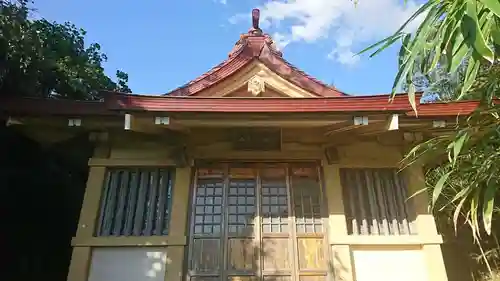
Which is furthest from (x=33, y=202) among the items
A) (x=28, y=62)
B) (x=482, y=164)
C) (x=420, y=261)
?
(x=482, y=164)

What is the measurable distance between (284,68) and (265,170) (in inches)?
51.9

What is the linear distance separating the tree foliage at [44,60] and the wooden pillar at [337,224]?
150 inches

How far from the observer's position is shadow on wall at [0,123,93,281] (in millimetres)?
5195

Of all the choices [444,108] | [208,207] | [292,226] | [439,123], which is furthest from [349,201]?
[208,207]

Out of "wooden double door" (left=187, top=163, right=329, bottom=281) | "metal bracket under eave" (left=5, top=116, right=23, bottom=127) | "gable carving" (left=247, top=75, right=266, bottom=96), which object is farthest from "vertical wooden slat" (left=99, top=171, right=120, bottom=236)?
"gable carving" (left=247, top=75, right=266, bottom=96)

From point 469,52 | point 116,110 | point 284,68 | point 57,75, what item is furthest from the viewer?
point 57,75

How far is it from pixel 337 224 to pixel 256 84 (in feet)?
6.57

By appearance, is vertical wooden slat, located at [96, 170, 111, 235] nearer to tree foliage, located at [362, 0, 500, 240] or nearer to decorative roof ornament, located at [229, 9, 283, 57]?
decorative roof ornament, located at [229, 9, 283, 57]

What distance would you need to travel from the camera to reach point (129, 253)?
4.62m

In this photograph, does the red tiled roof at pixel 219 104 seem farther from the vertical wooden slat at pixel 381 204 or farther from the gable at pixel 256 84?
the vertical wooden slat at pixel 381 204

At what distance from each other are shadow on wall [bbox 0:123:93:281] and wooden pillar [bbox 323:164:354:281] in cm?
300

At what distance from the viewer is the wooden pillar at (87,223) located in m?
4.46

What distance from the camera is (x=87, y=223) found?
472cm

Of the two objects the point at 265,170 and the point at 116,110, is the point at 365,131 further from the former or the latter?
the point at 116,110
